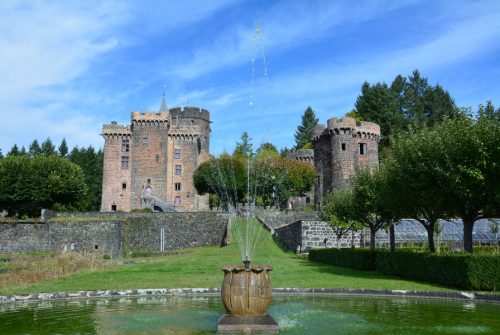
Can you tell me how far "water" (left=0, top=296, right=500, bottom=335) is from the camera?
35.0 ft

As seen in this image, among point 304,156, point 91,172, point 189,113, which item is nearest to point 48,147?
point 91,172

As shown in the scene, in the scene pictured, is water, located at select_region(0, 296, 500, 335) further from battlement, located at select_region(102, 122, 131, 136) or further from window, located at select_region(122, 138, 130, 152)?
battlement, located at select_region(102, 122, 131, 136)

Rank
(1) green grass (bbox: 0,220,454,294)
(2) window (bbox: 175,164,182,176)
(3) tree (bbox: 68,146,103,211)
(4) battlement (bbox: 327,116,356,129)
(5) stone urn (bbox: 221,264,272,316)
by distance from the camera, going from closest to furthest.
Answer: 1. (5) stone urn (bbox: 221,264,272,316)
2. (1) green grass (bbox: 0,220,454,294)
3. (4) battlement (bbox: 327,116,356,129)
4. (2) window (bbox: 175,164,182,176)
5. (3) tree (bbox: 68,146,103,211)

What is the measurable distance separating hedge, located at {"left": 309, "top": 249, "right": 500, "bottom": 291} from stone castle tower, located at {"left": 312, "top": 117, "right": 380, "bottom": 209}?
33.8 meters

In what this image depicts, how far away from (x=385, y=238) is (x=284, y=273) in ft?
53.3

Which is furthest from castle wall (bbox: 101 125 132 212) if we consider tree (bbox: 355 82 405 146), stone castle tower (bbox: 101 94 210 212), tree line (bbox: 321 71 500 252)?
tree line (bbox: 321 71 500 252)

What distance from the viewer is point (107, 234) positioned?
46188mm

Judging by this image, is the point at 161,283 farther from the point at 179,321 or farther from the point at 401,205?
the point at 401,205

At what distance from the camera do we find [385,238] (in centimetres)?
3666

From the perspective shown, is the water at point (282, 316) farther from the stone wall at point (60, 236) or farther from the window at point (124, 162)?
the window at point (124, 162)

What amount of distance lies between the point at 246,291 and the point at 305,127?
88722 mm

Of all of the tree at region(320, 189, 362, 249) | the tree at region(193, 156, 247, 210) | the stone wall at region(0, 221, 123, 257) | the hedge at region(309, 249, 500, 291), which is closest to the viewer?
the hedge at region(309, 249, 500, 291)

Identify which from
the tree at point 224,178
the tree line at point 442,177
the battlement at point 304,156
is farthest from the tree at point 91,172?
the tree line at point 442,177

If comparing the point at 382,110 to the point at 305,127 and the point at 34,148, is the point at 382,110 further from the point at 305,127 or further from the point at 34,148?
the point at 34,148
